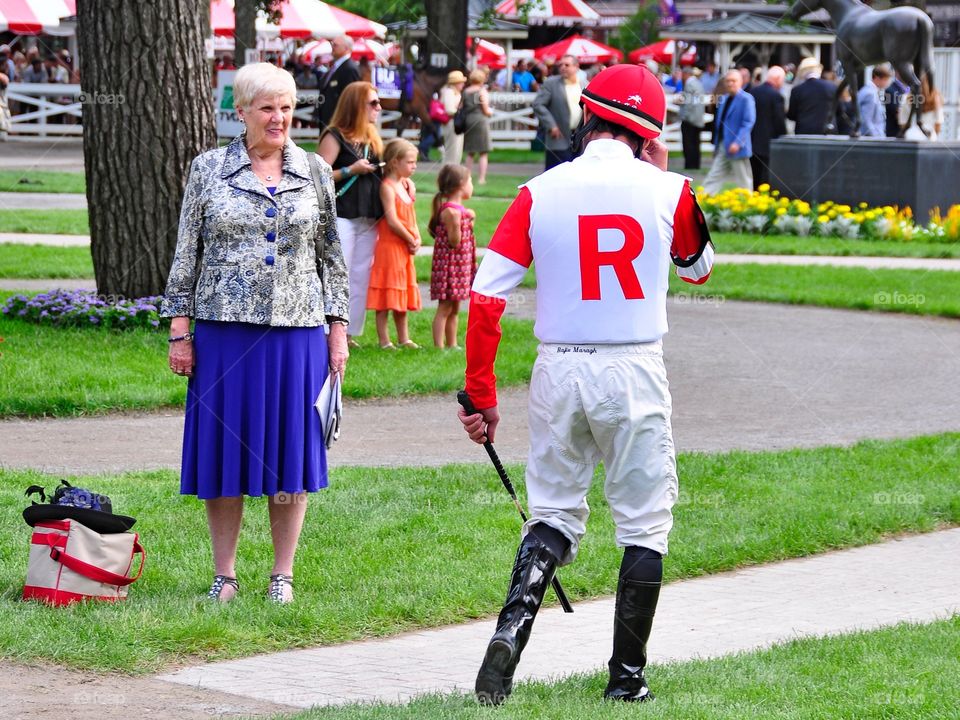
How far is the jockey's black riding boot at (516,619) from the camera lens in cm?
445

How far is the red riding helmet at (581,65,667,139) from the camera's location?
4.58 m

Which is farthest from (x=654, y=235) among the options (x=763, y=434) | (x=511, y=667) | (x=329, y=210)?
(x=763, y=434)

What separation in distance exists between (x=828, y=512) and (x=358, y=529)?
213 centimetres

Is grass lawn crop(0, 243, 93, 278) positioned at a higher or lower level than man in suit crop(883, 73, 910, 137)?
lower

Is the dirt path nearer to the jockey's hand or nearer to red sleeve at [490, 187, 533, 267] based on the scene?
the jockey's hand

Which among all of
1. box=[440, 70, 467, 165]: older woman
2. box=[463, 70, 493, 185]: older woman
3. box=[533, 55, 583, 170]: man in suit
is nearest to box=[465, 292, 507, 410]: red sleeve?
box=[533, 55, 583, 170]: man in suit

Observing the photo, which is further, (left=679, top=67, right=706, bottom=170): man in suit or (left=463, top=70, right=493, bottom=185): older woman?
(left=679, top=67, right=706, bottom=170): man in suit

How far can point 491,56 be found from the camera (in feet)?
159

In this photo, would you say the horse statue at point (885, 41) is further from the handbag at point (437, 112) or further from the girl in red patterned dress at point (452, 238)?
the handbag at point (437, 112)

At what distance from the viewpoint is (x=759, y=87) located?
2284 centimetres

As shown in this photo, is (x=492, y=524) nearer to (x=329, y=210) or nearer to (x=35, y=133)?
(x=329, y=210)

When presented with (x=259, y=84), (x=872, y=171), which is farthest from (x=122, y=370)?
(x=872, y=171)

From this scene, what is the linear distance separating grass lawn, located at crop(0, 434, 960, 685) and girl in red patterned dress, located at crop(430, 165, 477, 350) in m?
3.10

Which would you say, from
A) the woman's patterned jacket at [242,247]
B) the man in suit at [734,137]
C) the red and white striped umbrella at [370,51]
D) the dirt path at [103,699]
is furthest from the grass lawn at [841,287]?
the red and white striped umbrella at [370,51]
